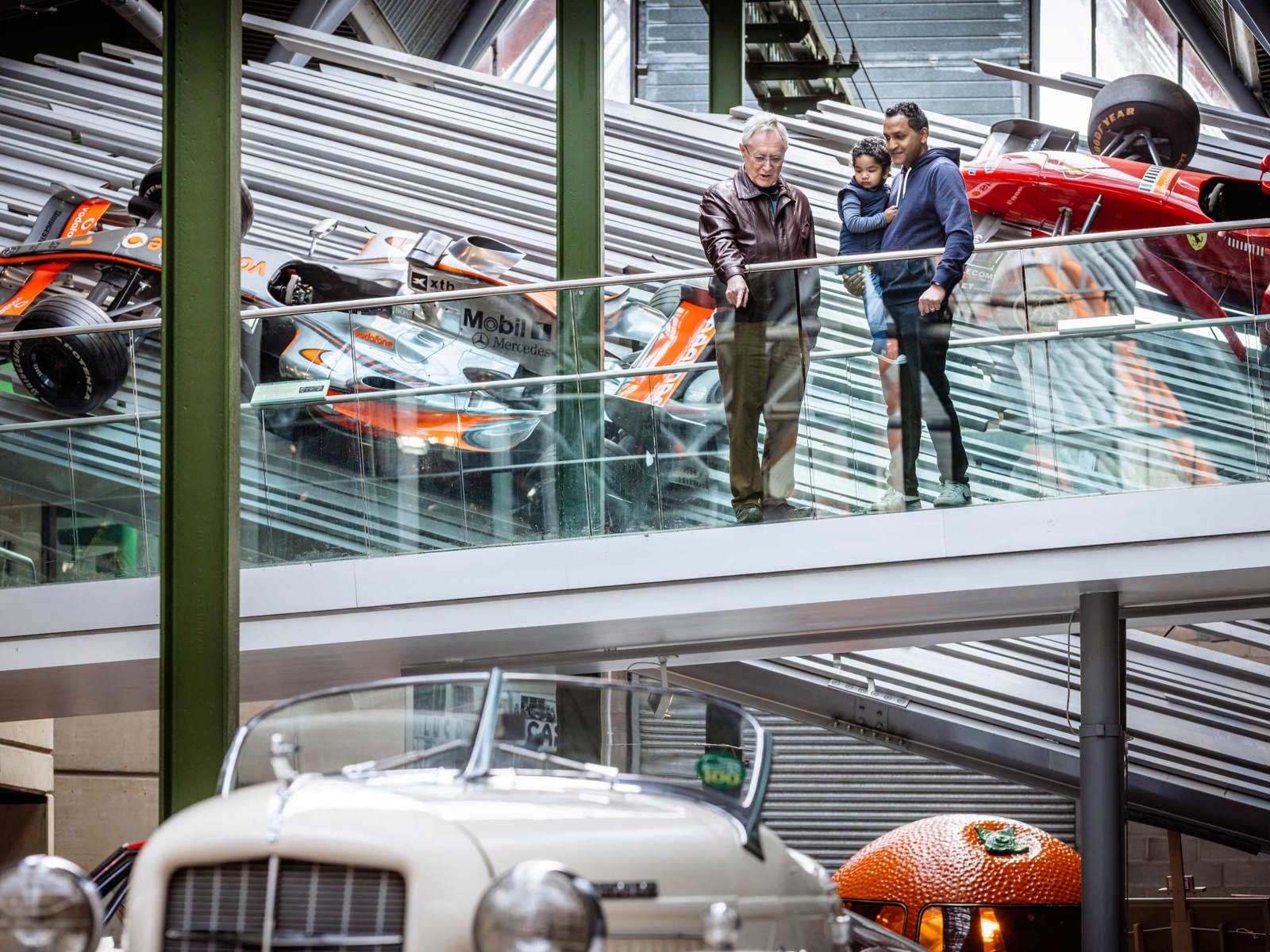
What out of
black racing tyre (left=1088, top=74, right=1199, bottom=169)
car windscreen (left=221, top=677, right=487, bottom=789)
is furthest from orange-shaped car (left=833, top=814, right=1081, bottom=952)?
black racing tyre (left=1088, top=74, right=1199, bottom=169)

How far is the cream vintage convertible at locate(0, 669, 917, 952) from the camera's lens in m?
2.89

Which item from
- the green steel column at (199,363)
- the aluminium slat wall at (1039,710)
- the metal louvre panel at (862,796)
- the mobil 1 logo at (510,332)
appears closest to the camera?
the green steel column at (199,363)

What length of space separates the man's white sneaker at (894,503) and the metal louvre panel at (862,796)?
22.9 feet

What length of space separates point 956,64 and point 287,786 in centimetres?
1501

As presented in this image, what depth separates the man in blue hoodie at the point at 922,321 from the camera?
6.08 metres

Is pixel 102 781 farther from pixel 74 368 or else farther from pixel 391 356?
pixel 391 356

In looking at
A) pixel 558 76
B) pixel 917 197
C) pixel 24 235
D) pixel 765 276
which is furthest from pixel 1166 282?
pixel 24 235

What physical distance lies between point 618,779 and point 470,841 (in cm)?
64

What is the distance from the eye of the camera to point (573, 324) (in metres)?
6.60

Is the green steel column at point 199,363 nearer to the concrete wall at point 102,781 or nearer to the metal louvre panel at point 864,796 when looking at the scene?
the concrete wall at point 102,781

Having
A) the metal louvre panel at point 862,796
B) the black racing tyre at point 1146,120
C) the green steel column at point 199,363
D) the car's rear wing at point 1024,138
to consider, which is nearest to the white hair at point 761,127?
the green steel column at point 199,363

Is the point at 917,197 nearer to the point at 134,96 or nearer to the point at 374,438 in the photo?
the point at 374,438

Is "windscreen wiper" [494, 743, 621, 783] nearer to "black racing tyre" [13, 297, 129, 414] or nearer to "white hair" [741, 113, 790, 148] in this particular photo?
"white hair" [741, 113, 790, 148]

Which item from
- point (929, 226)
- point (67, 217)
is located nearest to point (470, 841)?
point (929, 226)
